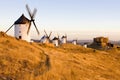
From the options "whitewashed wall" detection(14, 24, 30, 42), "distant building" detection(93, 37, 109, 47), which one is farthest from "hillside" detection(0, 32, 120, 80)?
"distant building" detection(93, 37, 109, 47)

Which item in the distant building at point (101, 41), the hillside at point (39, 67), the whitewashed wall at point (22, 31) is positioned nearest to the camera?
the hillside at point (39, 67)

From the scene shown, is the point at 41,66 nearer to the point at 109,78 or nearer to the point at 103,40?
the point at 109,78

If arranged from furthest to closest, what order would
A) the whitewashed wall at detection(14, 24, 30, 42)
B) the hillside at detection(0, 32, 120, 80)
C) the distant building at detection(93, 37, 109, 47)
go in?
1. the distant building at detection(93, 37, 109, 47)
2. the whitewashed wall at detection(14, 24, 30, 42)
3. the hillside at detection(0, 32, 120, 80)

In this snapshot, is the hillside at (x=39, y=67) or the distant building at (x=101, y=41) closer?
the hillside at (x=39, y=67)

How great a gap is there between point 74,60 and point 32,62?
7.21m

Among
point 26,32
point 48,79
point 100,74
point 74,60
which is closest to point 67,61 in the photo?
point 74,60

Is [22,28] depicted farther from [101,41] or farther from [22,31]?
[101,41]

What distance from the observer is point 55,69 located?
28.5 m

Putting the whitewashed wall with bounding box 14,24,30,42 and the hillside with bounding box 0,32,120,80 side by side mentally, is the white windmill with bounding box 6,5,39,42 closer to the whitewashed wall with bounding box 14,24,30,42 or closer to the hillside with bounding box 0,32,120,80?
the whitewashed wall with bounding box 14,24,30,42

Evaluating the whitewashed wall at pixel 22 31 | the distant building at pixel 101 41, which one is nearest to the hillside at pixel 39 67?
the whitewashed wall at pixel 22 31

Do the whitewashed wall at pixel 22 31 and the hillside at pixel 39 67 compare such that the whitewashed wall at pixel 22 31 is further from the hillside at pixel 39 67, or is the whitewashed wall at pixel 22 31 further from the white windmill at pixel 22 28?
the hillside at pixel 39 67

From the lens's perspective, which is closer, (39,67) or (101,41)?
(39,67)

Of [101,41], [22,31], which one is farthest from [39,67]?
[101,41]

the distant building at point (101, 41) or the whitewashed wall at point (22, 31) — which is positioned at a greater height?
the whitewashed wall at point (22, 31)
